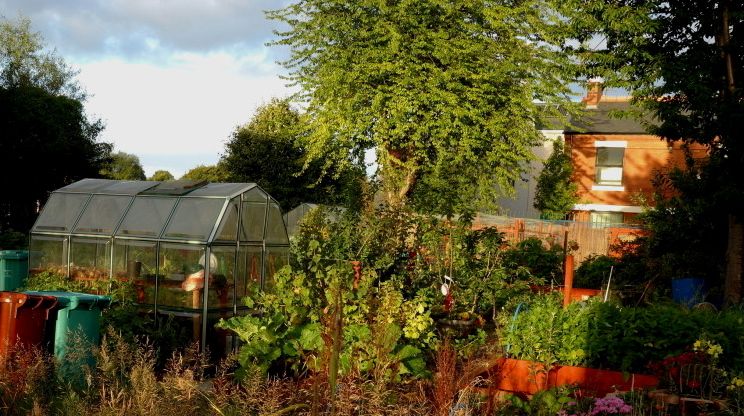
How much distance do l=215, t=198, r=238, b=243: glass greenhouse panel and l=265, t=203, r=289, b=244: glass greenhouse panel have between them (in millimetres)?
810

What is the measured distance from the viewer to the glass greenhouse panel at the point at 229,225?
1021 centimetres

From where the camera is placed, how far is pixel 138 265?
10461 millimetres

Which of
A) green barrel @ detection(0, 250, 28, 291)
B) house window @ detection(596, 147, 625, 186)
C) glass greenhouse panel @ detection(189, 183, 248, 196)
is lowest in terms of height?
green barrel @ detection(0, 250, 28, 291)

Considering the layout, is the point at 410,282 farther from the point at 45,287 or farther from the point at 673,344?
the point at 45,287

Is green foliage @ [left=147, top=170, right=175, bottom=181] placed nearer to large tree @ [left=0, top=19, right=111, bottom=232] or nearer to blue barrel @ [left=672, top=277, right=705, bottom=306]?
large tree @ [left=0, top=19, right=111, bottom=232]

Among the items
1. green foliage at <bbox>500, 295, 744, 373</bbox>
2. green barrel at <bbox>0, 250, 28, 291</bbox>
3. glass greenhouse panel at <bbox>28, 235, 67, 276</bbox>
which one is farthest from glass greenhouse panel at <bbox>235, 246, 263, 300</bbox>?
green barrel at <bbox>0, 250, 28, 291</bbox>

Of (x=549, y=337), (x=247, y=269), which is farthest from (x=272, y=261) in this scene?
(x=549, y=337)

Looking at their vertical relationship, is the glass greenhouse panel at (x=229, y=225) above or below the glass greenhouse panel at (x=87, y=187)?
below

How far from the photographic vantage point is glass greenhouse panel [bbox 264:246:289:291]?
36.7 ft

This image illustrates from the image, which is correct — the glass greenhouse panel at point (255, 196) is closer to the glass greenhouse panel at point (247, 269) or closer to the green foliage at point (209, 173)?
the glass greenhouse panel at point (247, 269)

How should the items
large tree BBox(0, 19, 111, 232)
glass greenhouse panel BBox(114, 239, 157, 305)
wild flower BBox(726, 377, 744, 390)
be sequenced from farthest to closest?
large tree BBox(0, 19, 111, 232) → glass greenhouse panel BBox(114, 239, 157, 305) → wild flower BBox(726, 377, 744, 390)

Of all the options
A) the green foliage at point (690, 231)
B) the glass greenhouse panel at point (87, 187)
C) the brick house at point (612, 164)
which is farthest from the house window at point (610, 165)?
the glass greenhouse panel at point (87, 187)

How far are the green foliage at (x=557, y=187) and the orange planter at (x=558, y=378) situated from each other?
2242 cm

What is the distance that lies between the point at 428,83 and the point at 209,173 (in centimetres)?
2211
